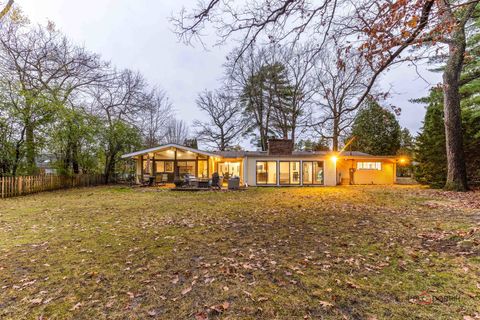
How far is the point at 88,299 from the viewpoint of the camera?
2631 millimetres

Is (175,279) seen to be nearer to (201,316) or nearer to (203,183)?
(201,316)

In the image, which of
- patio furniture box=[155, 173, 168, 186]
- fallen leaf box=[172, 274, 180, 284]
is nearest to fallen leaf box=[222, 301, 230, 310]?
fallen leaf box=[172, 274, 180, 284]

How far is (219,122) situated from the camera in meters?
28.9

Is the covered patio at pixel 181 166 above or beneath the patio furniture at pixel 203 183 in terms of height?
above

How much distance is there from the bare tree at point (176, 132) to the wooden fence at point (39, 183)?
1489cm

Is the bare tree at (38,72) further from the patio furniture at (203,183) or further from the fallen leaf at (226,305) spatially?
the fallen leaf at (226,305)

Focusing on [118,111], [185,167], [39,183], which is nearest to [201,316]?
[39,183]

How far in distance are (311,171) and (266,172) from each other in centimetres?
346

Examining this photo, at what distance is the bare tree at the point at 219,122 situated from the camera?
28.4 metres

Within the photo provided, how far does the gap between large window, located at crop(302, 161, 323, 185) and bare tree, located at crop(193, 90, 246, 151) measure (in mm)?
11723

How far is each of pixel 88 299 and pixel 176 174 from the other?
17863 mm

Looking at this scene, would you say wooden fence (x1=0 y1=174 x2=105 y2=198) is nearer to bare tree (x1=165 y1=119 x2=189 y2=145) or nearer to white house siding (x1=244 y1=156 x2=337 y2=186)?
white house siding (x1=244 y1=156 x2=337 y2=186)

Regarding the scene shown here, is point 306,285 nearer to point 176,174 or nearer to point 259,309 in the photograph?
point 259,309

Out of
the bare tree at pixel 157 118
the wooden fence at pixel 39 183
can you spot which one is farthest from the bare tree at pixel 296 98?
the wooden fence at pixel 39 183
